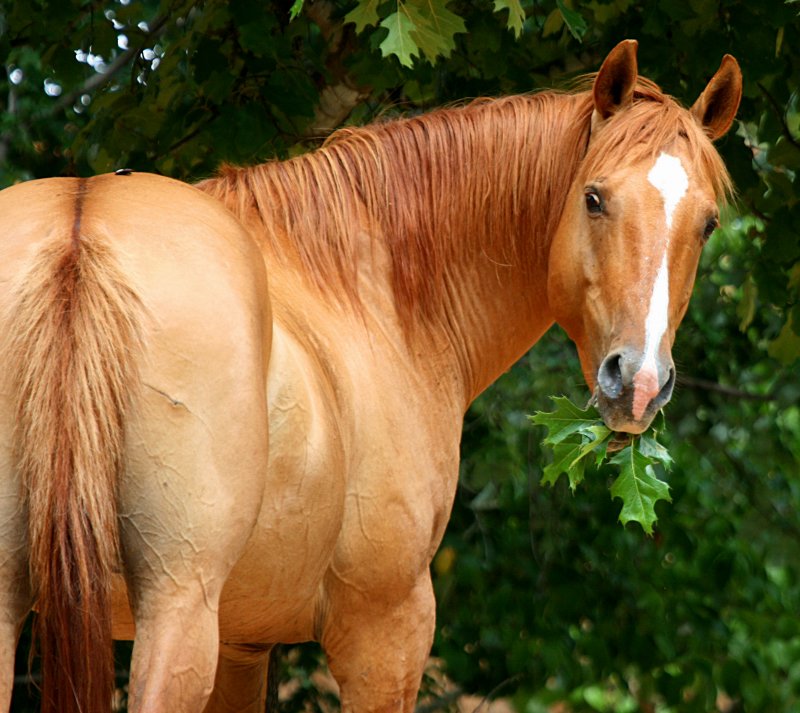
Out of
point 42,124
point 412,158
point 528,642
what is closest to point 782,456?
point 528,642

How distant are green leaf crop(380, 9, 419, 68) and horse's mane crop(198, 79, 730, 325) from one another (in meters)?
0.23

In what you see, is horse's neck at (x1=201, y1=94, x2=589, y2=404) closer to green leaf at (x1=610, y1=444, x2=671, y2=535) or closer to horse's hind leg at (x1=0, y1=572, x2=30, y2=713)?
green leaf at (x1=610, y1=444, x2=671, y2=535)

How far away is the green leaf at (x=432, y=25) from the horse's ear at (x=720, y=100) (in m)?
0.65

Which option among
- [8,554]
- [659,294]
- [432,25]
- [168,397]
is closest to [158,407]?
[168,397]

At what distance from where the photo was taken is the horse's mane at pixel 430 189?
293 centimetres

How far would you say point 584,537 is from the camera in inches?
200

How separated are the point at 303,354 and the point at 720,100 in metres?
1.34

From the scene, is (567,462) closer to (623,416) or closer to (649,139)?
(623,416)

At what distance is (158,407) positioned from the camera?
2.02m

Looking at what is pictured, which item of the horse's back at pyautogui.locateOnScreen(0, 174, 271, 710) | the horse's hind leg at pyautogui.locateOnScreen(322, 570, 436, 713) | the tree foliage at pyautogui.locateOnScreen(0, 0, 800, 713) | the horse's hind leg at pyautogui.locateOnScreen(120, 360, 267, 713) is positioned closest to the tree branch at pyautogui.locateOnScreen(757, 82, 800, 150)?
the tree foliage at pyautogui.locateOnScreen(0, 0, 800, 713)

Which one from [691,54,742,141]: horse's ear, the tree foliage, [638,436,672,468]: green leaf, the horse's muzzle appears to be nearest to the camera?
the horse's muzzle

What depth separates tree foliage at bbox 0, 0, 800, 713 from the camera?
13.5 feet

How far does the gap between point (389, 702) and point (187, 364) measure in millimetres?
1187

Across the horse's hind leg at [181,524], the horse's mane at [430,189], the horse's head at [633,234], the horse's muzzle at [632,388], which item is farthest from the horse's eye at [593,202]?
the horse's hind leg at [181,524]
